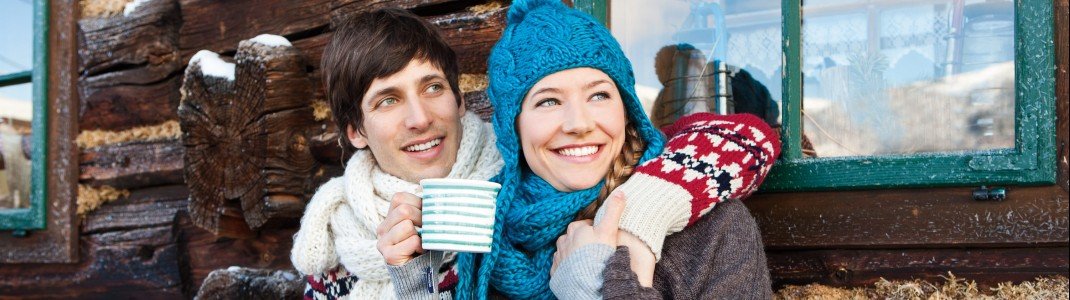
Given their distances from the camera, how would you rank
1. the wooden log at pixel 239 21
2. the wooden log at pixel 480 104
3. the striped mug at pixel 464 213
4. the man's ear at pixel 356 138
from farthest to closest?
the wooden log at pixel 239 21
the wooden log at pixel 480 104
the man's ear at pixel 356 138
the striped mug at pixel 464 213

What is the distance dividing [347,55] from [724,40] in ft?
3.50

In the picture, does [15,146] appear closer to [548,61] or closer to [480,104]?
[480,104]

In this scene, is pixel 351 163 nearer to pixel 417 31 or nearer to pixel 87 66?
pixel 417 31

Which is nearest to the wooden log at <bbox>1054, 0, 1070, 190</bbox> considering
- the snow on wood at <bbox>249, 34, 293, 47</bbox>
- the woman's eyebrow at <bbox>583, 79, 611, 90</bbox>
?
the woman's eyebrow at <bbox>583, 79, 611, 90</bbox>

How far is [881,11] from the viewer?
2.52 meters

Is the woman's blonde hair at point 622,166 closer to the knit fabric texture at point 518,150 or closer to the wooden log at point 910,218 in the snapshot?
the knit fabric texture at point 518,150

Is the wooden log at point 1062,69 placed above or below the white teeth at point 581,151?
above

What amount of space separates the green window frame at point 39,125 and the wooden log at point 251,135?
1048mm

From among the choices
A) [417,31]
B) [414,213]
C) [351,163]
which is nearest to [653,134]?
[414,213]

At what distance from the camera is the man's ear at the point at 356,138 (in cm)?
264

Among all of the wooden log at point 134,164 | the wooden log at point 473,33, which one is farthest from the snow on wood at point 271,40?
the wooden log at point 134,164

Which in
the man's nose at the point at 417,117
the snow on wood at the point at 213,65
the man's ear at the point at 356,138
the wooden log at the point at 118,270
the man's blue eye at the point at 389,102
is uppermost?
the snow on wood at the point at 213,65

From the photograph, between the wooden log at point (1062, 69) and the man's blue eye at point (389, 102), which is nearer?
the wooden log at point (1062, 69)

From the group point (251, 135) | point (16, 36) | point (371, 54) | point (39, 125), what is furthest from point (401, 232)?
point (16, 36)
